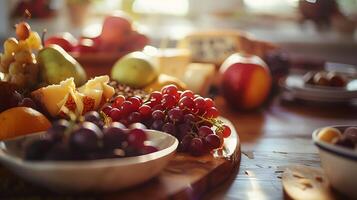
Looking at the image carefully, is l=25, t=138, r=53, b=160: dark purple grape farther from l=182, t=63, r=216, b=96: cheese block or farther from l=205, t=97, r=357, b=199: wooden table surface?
l=182, t=63, r=216, b=96: cheese block

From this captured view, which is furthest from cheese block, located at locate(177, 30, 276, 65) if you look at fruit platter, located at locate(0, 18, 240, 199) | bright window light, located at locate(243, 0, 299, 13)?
bright window light, located at locate(243, 0, 299, 13)

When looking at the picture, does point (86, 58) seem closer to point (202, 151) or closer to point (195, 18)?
point (202, 151)

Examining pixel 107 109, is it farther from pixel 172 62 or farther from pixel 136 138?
pixel 172 62

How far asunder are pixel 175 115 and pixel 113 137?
0.24 meters

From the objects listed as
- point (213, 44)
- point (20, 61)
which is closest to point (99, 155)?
point (20, 61)

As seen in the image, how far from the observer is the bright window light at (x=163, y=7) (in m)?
3.03

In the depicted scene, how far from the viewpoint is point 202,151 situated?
0.86 metres

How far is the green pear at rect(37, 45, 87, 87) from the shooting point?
41.9 inches

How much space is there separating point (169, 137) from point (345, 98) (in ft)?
2.85

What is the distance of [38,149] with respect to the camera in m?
0.64

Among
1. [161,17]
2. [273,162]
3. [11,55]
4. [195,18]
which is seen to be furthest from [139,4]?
[273,162]

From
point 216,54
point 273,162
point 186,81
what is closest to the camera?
point 273,162

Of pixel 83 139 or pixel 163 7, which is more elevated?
pixel 83 139

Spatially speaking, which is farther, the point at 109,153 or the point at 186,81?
the point at 186,81
